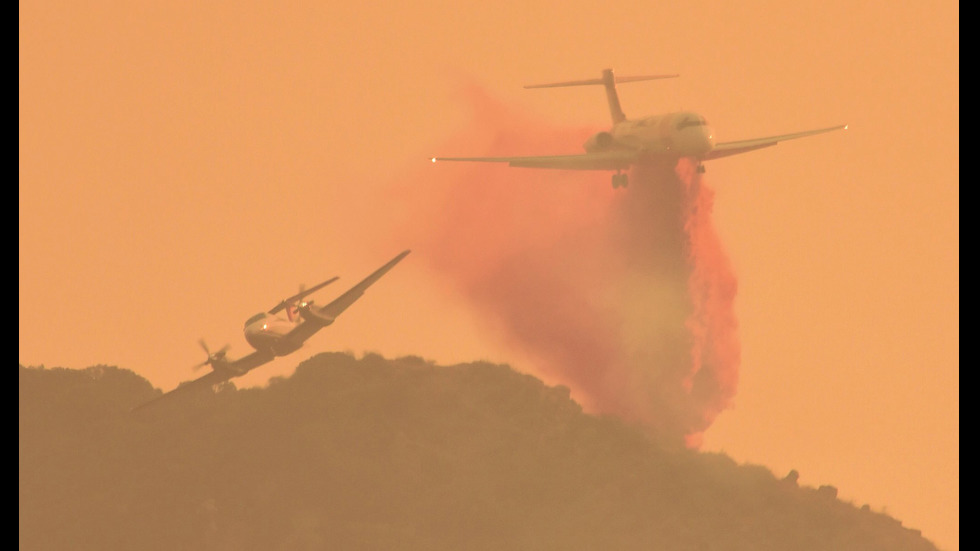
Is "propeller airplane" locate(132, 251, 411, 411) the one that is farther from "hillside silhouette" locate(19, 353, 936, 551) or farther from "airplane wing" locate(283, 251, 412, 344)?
"hillside silhouette" locate(19, 353, 936, 551)

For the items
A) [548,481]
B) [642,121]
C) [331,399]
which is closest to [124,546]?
[331,399]

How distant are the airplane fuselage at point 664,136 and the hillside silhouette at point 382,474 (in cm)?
2853

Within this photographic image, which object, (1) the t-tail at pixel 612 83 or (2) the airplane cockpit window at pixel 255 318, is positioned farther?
(1) the t-tail at pixel 612 83

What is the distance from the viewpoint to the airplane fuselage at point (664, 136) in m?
107

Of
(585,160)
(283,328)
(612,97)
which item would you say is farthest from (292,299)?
(612,97)

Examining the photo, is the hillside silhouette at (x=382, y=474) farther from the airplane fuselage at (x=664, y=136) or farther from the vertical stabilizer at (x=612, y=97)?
the airplane fuselage at (x=664, y=136)

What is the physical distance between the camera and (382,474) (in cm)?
12925

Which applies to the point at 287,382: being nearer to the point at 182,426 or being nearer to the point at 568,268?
the point at 182,426

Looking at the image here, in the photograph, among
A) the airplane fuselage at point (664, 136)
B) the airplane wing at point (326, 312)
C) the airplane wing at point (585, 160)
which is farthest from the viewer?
the airplane wing at point (585, 160)

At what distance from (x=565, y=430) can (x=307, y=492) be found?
21816mm

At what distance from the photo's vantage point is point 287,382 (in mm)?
137500

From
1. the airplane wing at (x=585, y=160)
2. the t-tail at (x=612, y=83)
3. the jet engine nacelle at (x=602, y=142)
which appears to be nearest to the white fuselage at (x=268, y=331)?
the airplane wing at (x=585, y=160)

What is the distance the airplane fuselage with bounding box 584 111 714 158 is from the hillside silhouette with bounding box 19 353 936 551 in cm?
2853

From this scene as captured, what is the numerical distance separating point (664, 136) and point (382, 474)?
37392mm
